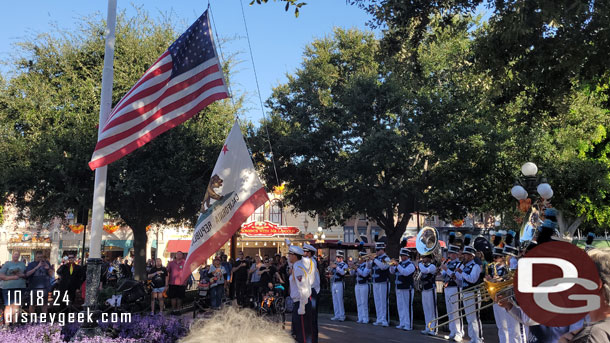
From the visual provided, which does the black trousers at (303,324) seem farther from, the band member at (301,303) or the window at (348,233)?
the window at (348,233)

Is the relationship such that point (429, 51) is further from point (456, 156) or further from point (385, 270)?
point (385, 270)

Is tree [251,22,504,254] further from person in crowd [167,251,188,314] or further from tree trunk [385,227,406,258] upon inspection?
person in crowd [167,251,188,314]

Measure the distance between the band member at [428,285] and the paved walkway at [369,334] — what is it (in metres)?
0.57

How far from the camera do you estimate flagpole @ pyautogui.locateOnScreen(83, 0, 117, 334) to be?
27.7ft

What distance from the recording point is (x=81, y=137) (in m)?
21.2

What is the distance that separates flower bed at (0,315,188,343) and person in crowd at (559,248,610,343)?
6.25 m

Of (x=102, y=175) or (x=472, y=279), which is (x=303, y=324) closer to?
(x=472, y=279)

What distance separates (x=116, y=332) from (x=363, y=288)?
9.21 m

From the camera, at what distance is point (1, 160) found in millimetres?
20953

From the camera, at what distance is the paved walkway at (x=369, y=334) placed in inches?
508

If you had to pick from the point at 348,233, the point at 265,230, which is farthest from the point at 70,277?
the point at 348,233

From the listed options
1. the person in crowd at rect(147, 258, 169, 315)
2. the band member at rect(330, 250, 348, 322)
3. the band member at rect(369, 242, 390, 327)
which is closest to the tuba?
the band member at rect(369, 242, 390, 327)

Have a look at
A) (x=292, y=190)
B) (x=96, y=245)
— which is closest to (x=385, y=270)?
(x=96, y=245)

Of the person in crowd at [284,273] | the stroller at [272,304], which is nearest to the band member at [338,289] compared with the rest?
the stroller at [272,304]
